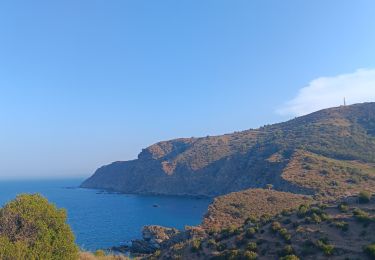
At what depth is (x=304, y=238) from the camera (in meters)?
26.1

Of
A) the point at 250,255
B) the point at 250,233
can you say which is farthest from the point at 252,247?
the point at 250,233

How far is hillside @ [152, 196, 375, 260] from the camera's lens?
936 inches

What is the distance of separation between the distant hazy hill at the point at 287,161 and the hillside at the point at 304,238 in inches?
1164

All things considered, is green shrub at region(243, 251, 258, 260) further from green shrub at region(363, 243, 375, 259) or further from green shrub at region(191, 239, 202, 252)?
green shrub at region(363, 243, 375, 259)

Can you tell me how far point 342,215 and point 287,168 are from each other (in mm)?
71789

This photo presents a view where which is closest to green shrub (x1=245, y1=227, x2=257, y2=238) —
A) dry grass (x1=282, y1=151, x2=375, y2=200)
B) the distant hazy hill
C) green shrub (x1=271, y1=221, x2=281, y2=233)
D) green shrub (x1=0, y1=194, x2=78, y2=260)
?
green shrub (x1=271, y1=221, x2=281, y2=233)

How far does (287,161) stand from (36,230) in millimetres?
92355

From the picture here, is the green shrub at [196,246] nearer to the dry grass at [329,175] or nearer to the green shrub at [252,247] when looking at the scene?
the green shrub at [252,247]

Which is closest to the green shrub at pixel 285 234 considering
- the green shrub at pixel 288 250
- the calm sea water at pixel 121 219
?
the green shrub at pixel 288 250

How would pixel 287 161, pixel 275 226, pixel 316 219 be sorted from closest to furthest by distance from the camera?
pixel 316 219, pixel 275 226, pixel 287 161

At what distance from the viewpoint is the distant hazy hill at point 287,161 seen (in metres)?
85.2

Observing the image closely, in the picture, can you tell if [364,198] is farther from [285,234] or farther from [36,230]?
[36,230]

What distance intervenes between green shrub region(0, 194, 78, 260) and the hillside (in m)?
10.5

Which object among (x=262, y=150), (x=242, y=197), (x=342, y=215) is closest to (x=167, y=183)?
(x=262, y=150)
